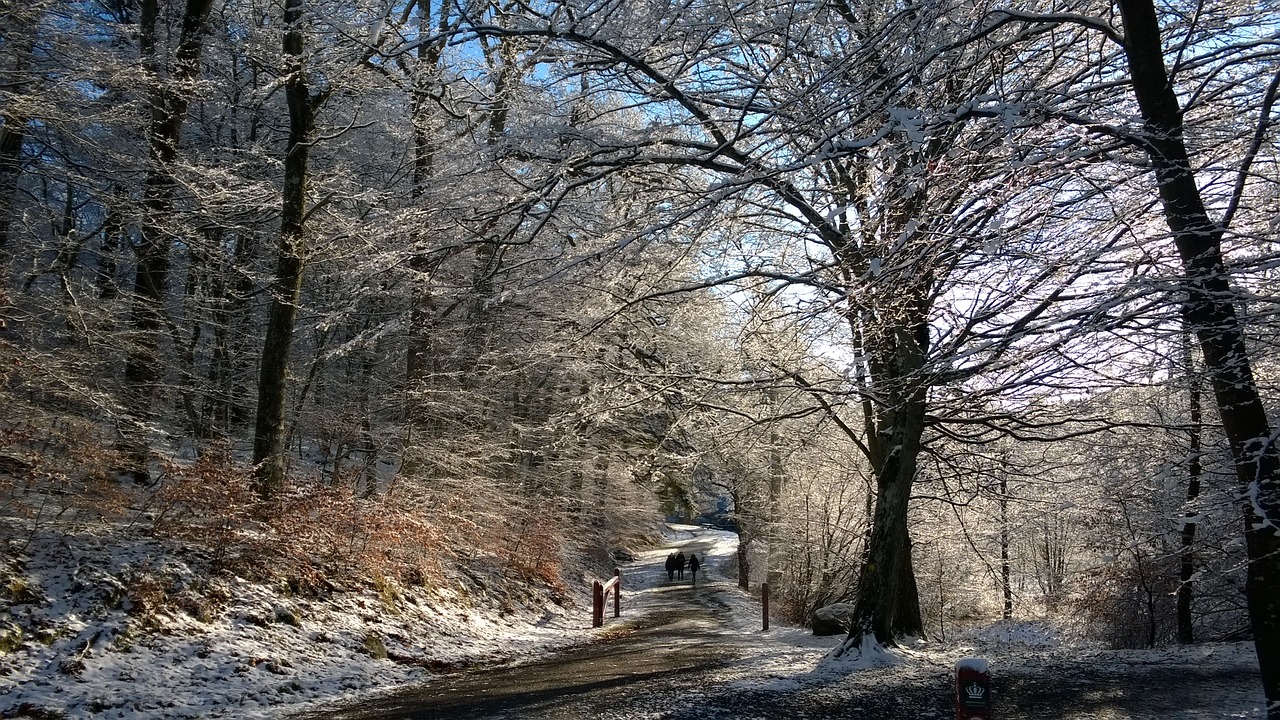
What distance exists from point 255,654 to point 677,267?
22.4ft

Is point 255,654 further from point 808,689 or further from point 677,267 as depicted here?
point 677,267

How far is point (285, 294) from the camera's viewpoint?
11391mm

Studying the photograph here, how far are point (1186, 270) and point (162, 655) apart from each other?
30.2 ft

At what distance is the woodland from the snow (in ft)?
1.75

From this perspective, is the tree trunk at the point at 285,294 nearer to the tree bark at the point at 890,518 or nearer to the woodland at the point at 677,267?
the woodland at the point at 677,267

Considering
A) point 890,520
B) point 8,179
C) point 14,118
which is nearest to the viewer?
point 14,118

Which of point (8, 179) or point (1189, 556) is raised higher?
point (8, 179)

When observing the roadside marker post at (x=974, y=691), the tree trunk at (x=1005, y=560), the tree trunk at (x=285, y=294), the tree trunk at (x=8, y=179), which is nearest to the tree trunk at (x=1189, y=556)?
the tree trunk at (x=1005, y=560)

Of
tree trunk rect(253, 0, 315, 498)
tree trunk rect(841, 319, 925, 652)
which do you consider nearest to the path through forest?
tree trunk rect(841, 319, 925, 652)

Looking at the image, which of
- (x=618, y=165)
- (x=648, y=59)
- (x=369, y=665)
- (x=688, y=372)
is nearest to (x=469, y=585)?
(x=369, y=665)

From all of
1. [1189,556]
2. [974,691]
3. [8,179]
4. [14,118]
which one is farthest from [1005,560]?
[8,179]

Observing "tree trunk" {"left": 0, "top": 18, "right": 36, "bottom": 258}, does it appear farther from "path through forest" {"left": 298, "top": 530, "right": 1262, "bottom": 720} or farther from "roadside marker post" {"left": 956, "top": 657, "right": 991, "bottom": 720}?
"roadside marker post" {"left": 956, "top": 657, "right": 991, "bottom": 720}

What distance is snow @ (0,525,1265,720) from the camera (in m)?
6.48

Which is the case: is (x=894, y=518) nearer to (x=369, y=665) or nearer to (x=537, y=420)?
(x=369, y=665)
